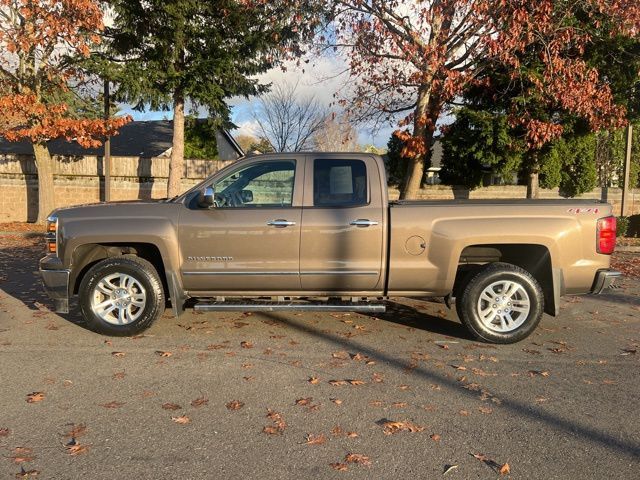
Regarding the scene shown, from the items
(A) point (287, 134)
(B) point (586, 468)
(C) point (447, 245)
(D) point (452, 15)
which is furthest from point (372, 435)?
(A) point (287, 134)

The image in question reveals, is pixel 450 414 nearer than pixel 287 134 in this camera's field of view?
Yes

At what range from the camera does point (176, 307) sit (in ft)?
18.2

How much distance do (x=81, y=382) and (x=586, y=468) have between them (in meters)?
3.77

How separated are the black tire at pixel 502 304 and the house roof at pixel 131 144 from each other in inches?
675

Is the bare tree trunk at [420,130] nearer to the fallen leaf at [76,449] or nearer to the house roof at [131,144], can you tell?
the house roof at [131,144]

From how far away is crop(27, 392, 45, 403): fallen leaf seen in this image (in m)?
4.02

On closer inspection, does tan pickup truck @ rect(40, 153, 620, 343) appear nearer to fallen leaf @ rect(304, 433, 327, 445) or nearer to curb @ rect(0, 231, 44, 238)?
fallen leaf @ rect(304, 433, 327, 445)

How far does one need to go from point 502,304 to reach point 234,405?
3029mm

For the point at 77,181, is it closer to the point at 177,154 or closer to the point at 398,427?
the point at 177,154

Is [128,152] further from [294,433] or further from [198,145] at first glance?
[294,433]

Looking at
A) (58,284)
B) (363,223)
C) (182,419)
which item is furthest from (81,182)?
(182,419)

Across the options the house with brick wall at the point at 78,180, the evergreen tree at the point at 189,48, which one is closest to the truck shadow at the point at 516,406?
the evergreen tree at the point at 189,48

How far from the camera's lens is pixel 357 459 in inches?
127

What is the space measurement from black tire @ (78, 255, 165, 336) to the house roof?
16272mm
